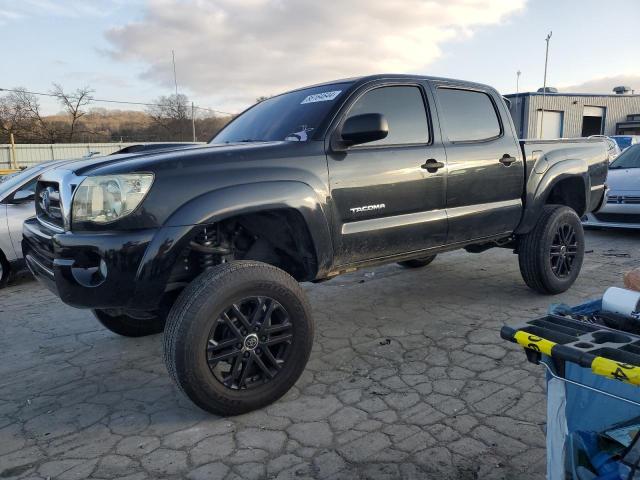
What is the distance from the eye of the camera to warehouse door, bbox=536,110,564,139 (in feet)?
123

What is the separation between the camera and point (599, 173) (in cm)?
524

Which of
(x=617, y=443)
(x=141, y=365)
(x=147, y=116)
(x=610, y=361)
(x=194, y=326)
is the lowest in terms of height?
(x=141, y=365)

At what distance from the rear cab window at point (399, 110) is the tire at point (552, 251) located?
162 centimetres

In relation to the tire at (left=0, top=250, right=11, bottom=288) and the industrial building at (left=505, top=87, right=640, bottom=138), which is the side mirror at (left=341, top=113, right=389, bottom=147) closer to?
the tire at (left=0, top=250, right=11, bottom=288)

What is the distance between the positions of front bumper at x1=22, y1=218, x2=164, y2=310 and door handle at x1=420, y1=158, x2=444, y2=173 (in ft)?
6.68

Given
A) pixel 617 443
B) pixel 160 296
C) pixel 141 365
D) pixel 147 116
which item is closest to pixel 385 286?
pixel 141 365

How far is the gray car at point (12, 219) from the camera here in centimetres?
607

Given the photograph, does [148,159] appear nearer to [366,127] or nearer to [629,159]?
[366,127]

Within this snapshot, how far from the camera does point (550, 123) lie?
38656mm

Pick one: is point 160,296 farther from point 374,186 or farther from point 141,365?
point 374,186

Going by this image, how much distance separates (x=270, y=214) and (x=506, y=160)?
2.33m

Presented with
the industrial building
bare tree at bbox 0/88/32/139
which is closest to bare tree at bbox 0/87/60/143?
→ bare tree at bbox 0/88/32/139

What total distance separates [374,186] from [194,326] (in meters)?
1.53

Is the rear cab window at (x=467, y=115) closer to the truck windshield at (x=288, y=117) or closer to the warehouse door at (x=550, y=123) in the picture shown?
the truck windshield at (x=288, y=117)
